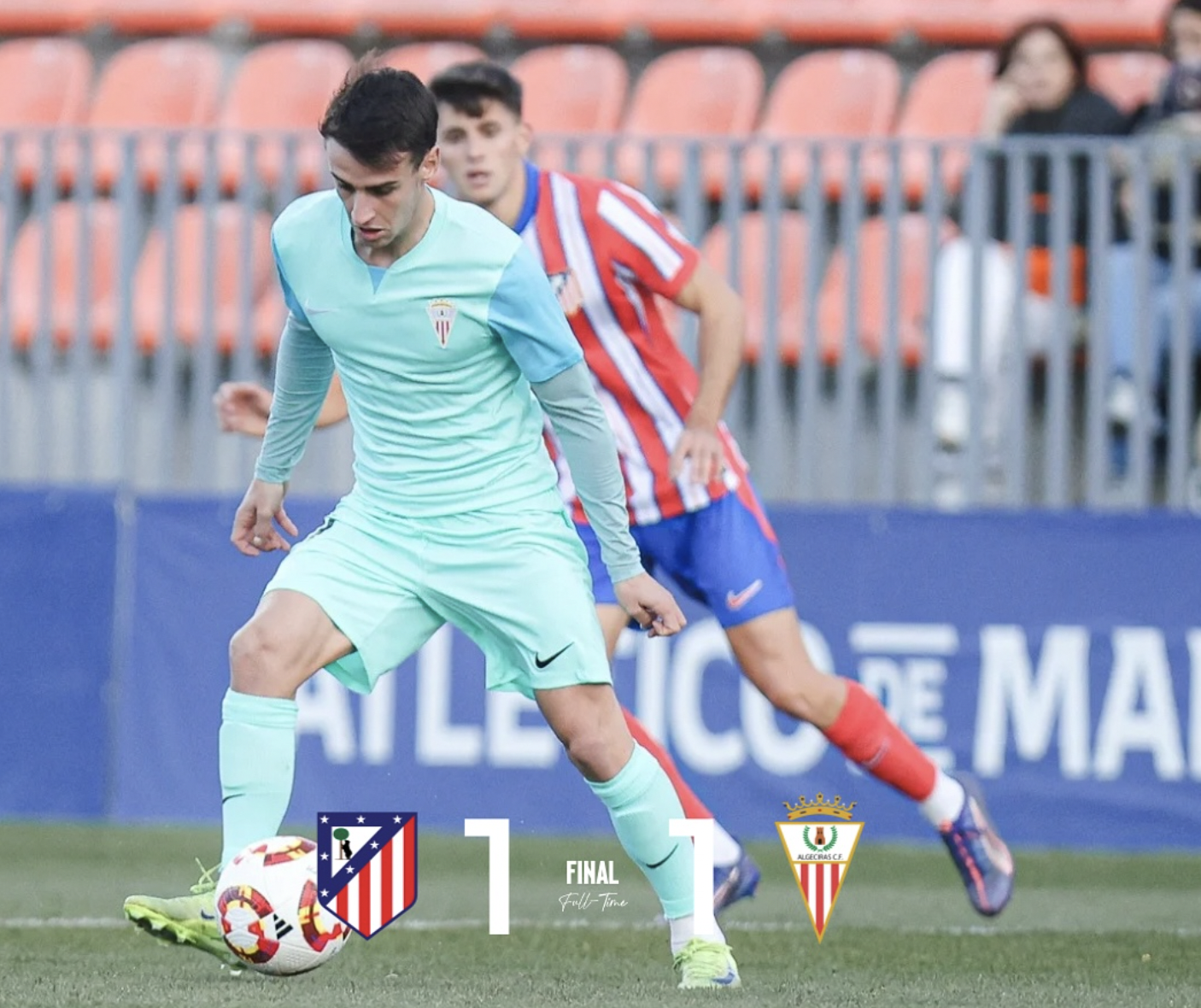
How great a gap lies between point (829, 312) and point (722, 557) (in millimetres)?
2827

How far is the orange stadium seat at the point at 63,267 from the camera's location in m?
8.97

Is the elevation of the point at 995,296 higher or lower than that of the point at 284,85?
lower

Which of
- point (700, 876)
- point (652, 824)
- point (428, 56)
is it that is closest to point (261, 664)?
point (652, 824)

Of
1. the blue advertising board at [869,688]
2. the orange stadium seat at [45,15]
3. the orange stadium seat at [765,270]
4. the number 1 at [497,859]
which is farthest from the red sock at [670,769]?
the orange stadium seat at [45,15]

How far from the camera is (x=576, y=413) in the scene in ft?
15.7

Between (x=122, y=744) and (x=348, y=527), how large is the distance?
12.7 ft

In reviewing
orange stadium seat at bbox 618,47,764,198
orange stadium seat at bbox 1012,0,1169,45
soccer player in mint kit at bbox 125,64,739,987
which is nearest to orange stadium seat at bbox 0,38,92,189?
orange stadium seat at bbox 618,47,764,198

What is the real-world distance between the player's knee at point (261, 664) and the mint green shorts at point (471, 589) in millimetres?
132

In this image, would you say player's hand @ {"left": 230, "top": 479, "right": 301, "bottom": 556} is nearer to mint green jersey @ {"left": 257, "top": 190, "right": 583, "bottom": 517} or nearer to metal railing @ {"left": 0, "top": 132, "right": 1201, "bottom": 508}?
mint green jersey @ {"left": 257, "top": 190, "right": 583, "bottom": 517}

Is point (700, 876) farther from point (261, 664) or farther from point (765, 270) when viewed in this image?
point (765, 270)

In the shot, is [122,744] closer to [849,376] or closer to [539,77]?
[849,376]

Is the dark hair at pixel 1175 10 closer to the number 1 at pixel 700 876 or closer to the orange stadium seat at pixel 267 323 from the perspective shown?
the orange stadium seat at pixel 267 323

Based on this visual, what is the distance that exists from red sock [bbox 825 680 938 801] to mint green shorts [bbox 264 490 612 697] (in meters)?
1.71

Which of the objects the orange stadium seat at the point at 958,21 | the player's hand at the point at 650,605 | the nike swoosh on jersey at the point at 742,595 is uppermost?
the orange stadium seat at the point at 958,21
